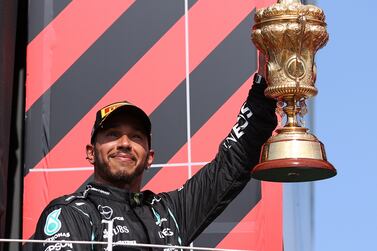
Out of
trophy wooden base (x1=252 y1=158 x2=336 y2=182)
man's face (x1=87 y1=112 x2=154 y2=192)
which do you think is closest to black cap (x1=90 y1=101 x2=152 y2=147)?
man's face (x1=87 y1=112 x2=154 y2=192)

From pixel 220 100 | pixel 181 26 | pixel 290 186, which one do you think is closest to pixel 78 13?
pixel 181 26

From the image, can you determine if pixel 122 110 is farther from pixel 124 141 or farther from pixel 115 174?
pixel 115 174

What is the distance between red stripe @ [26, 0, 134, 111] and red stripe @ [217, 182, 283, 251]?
0.93 metres

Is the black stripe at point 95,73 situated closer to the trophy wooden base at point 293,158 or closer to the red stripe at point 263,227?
the red stripe at point 263,227

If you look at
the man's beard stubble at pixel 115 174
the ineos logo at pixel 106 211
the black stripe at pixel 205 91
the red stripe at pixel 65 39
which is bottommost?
the ineos logo at pixel 106 211

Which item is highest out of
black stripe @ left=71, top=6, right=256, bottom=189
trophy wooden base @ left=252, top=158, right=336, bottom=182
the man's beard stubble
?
black stripe @ left=71, top=6, right=256, bottom=189

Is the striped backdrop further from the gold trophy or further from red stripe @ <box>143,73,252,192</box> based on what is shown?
the gold trophy

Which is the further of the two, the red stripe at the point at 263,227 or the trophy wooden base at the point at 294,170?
the red stripe at the point at 263,227

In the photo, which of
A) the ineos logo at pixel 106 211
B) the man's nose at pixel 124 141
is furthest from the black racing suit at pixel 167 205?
the man's nose at pixel 124 141

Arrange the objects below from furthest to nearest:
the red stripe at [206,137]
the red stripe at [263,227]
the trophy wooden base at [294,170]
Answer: the red stripe at [206,137] < the red stripe at [263,227] < the trophy wooden base at [294,170]

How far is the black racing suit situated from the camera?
315cm

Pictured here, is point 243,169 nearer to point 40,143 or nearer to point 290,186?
point 290,186

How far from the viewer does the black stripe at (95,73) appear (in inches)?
164

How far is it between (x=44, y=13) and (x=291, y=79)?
1488 mm
